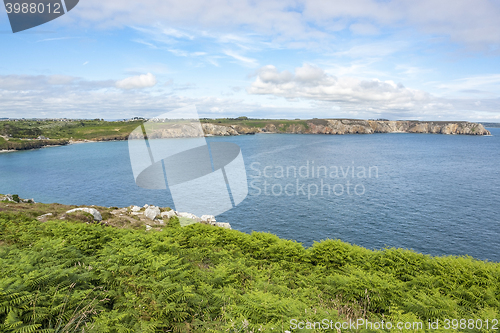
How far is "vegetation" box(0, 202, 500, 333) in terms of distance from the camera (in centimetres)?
561

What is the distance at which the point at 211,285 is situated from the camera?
25.8 ft

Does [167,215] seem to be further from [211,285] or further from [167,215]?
[211,285]

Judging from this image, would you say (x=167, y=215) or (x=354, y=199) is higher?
(x=167, y=215)

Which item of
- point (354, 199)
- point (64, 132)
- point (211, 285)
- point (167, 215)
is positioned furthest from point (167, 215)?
point (64, 132)

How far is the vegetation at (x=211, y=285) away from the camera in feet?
18.4

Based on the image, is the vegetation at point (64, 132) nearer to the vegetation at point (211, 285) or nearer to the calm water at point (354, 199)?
the calm water at point (354, 199)

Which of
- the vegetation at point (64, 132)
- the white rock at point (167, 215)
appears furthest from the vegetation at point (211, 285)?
the vegetation at point (64, 132)

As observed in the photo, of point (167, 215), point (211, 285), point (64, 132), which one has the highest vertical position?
point (64, 132)

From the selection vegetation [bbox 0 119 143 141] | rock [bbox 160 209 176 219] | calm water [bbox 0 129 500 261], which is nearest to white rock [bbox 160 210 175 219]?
rock [bbox 160 209 176 219]

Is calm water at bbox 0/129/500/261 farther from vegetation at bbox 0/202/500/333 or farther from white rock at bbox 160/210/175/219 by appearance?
vegetation at bbox 0/202/500/333

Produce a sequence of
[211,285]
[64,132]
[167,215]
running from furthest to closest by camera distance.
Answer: [64,132] → [167,215] → [211,285]

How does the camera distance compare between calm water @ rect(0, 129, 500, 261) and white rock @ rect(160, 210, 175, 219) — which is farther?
calm water @ rect(0, 129, 500, 261)

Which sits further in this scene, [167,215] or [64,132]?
[64,132]

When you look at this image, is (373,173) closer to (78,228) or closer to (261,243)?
(261,243)
